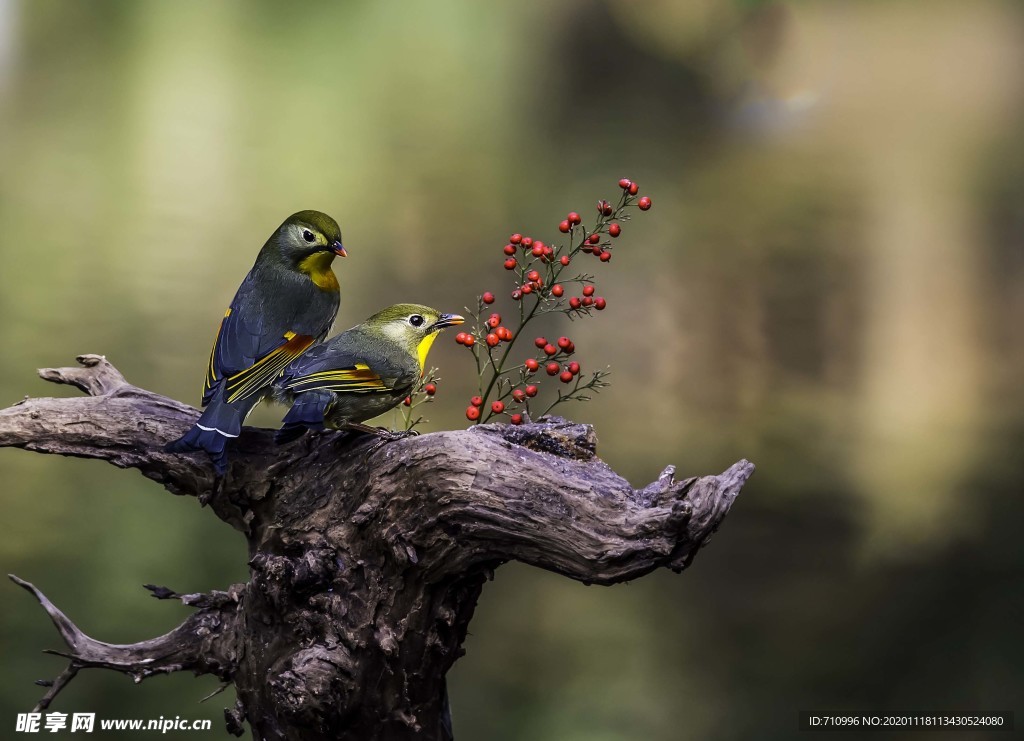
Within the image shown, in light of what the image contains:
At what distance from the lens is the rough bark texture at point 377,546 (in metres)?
2.05

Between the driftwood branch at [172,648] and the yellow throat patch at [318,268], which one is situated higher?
the yellow throat patch at [318,268]

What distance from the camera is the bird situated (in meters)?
2.29

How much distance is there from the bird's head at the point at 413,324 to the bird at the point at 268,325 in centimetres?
15

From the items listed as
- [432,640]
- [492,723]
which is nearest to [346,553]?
[432,640]

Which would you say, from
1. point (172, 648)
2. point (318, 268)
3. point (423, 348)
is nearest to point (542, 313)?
point (423, 348)

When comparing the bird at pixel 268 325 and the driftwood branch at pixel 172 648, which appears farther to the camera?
the driftwood branch at pixel 172 648

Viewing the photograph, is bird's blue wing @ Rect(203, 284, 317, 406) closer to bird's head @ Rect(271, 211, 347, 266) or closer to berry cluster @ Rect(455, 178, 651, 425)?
bird's head @ Rect(271, 211, 347, 266)

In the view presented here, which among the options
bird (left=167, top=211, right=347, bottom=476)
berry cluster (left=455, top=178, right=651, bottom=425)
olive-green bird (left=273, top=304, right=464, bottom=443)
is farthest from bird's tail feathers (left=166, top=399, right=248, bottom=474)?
berry cluster (left=455, top=178, right=651, bottom=425)

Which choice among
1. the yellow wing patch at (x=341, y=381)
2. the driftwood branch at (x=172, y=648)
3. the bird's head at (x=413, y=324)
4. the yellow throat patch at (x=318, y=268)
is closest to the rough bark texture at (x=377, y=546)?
the driftwood branch at (x=172, y=648)

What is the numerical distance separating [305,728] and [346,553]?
35cm

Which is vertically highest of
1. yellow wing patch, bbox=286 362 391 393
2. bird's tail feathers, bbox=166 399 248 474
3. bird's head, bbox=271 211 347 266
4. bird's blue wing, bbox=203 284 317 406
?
bird's head, bbox=271 211 347 266

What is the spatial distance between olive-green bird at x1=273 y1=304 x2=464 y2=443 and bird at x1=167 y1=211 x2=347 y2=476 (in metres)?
0.06

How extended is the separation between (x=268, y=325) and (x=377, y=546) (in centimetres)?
54

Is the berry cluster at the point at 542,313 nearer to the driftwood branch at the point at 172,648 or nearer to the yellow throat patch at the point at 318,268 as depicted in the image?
the yellow throat patch at the point at 318,268
